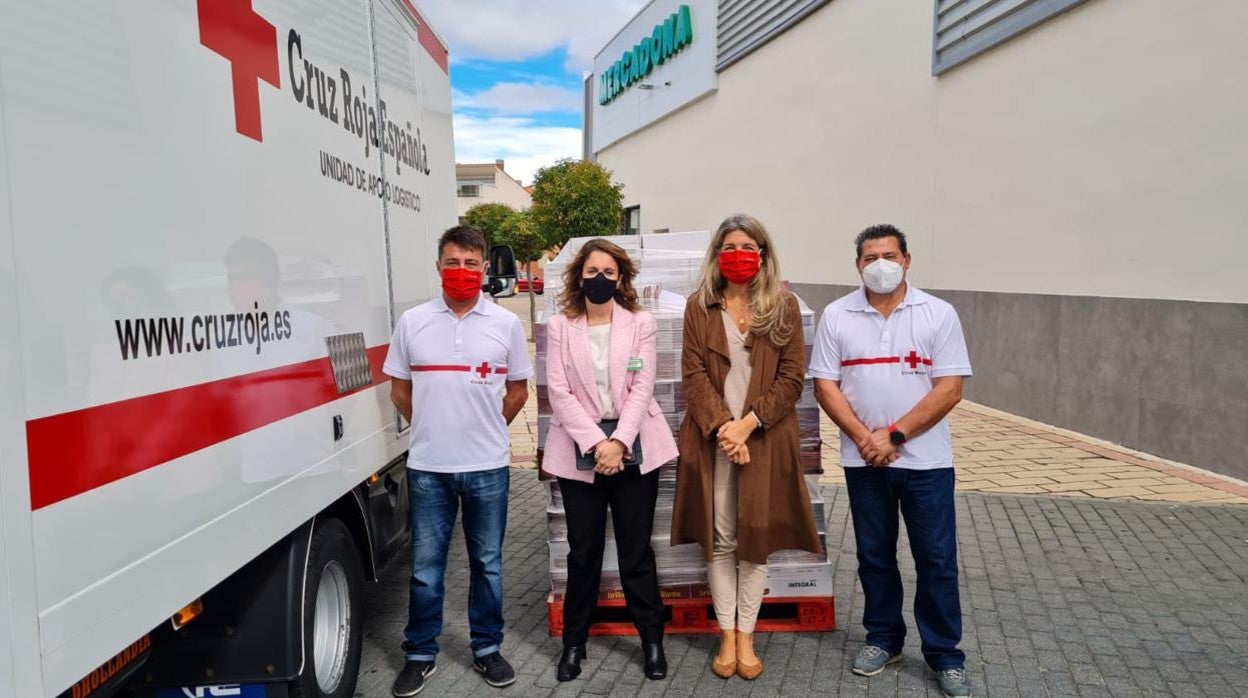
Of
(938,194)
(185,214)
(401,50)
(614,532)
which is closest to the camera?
(185,214)

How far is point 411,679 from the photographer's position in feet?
11.5

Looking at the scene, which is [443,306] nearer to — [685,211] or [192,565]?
[192,565]

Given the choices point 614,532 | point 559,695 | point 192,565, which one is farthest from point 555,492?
point 192,565

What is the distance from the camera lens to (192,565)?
2033mm

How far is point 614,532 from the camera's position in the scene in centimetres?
373

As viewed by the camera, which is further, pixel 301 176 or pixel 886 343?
pixel 886 343

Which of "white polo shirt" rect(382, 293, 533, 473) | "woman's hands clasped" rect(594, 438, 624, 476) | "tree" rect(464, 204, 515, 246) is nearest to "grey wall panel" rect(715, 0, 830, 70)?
"white polo shirt" rect(382, 293, 533, 473)

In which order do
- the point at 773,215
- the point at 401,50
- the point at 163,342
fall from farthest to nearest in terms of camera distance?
1. the point at 773,215
2. the point at 401,50
3. the point at 163,342

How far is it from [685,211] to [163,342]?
22118 millimetres

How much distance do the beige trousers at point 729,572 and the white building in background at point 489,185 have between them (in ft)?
238

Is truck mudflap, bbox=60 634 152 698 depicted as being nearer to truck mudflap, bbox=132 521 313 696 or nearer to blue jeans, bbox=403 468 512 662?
truck mudflap, bbox=132 521 313 696

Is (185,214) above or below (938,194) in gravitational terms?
below

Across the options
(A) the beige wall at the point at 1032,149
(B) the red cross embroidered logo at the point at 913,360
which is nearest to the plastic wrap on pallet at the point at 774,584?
(B) the red cross embroidered logo at the point at 913,360

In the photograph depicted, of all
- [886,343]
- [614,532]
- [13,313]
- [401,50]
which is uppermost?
[401,50]
